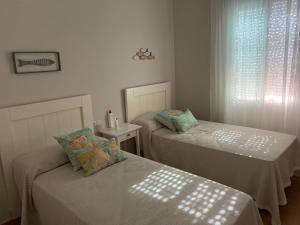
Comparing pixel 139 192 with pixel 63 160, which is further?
pixel 63 160

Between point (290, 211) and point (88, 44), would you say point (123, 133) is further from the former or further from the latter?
point (290, 211)

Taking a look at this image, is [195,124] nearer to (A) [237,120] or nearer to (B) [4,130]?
(A) [237,120]

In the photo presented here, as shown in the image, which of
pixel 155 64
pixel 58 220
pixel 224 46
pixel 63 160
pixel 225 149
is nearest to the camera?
pixel 58 220

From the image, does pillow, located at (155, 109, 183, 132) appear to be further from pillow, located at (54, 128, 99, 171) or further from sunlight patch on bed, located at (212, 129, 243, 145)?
pillow, located at (54, 128, 99, 171)

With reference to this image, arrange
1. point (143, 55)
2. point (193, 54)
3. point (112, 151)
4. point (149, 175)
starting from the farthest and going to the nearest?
point (193, 54), point (143, 55), point (112, 151), point (149, 175)

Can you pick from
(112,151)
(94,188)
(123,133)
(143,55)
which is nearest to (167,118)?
(123,133)

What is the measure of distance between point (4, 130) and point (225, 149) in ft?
6.85

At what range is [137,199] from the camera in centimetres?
166

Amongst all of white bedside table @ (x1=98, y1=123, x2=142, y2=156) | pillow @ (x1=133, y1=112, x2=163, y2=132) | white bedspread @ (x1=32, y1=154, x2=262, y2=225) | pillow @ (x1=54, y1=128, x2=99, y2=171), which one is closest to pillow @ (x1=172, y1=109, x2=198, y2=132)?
pillow @ (x1=133, y1=112, x2=163, y2=132)

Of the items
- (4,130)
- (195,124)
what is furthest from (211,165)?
(4,130)

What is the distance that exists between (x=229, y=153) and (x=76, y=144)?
4.87 feet

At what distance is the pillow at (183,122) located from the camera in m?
3.02

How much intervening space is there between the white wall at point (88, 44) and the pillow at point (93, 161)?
2.59ft

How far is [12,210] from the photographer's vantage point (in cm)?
229
